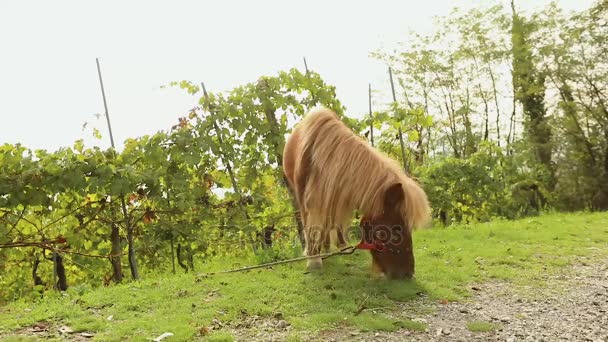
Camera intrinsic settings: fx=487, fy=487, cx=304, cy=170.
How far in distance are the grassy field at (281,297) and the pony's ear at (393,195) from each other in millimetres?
770

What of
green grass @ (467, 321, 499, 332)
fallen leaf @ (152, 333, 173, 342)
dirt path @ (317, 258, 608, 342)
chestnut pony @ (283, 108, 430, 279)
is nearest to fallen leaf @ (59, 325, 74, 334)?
fallen leaf @ (152, 333, 173, 342)

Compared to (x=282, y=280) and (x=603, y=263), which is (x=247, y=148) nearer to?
(x=282, y=280)

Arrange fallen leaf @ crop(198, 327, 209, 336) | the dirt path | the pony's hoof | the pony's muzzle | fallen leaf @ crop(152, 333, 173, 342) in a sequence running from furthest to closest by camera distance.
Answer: the pony's hoof
the pony's muzzle
the dirt path
fallen leaf @ crop(198, 327, 209, 336)
fallen leaf @ crop(152, 333, 173, 342)

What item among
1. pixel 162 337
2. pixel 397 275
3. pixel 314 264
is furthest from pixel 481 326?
pixel 162 337

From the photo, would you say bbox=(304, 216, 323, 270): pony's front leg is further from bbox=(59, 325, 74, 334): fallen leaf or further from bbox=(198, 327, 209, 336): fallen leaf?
bbox=(59, 325, 74, 334): fallen leaf

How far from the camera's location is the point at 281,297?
4406mm

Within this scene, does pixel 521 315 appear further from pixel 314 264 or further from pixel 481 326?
pixel 314 264

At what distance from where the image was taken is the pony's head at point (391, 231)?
4352 millimetres

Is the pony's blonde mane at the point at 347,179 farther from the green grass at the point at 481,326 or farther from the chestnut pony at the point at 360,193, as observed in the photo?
the green grass at the point at 481,326

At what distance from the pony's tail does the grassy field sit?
1.98 ft

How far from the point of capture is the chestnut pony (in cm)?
436

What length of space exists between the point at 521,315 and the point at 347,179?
1873mm

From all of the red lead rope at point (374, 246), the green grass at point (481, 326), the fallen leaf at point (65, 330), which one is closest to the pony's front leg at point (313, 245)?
the red lead rope at point (374, 246)

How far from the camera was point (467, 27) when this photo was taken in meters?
21.3
